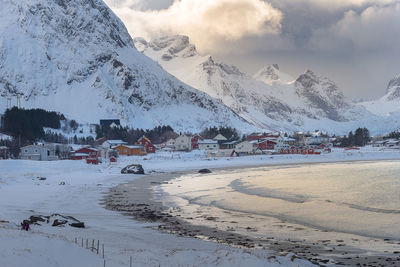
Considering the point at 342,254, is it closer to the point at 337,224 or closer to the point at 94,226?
the point at 337,224

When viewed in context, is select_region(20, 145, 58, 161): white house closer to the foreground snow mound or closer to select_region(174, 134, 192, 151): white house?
select_region(174, 134, 192, 151): white house

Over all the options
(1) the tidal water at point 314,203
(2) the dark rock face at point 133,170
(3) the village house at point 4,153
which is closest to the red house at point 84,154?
(3) the village house at point 4,153

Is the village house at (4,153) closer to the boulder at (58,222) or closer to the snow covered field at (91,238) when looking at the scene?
the snow covered field at (91,238)

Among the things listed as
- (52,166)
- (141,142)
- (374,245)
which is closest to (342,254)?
(374,245)

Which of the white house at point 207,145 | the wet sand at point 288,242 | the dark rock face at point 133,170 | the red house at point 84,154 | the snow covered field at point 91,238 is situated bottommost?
the wet sand at point 288,242

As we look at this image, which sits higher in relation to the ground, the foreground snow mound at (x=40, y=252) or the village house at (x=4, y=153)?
the village house at (x=4, y=153)

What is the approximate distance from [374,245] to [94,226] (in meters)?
13.3

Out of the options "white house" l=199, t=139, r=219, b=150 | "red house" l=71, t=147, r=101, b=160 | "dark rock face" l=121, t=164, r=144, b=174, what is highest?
"white house" l=199, t=139, r=219, b=150

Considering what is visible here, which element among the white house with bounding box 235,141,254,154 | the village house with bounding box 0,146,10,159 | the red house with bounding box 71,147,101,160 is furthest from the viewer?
the white house with bounding box 235,141,254,154

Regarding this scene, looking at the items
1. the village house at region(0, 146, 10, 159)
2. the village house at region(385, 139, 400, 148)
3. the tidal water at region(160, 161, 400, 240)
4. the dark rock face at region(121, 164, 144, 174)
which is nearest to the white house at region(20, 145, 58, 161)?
the village house at region(0, 146, 10, 159)

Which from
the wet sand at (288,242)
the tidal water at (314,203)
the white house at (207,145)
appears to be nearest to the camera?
the wet sand at (288,242)

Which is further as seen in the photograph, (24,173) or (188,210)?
(24,173)

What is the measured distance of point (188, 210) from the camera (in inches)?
1201

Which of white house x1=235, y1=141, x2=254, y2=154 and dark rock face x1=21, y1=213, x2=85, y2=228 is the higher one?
white house x1=235, y1=141, x2=254, y2=154
